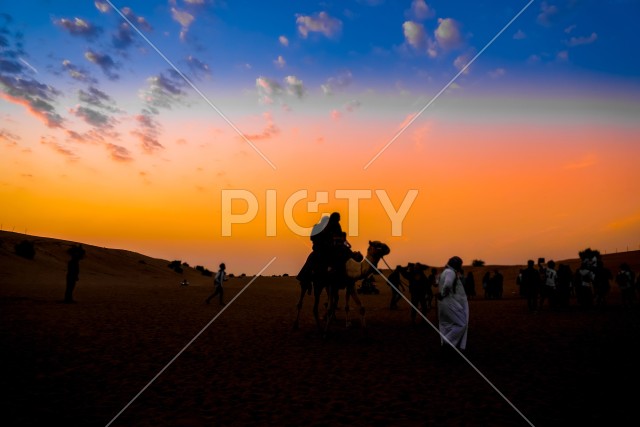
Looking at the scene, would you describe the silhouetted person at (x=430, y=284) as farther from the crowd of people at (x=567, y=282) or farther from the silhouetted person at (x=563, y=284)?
the silhouetted person at (x=563, y=284)

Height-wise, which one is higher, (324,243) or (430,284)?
(324,243)

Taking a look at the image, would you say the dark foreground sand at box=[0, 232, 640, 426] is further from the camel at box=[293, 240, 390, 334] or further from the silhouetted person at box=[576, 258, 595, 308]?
the silhouetted person at box=[576, 258, 595, 308]

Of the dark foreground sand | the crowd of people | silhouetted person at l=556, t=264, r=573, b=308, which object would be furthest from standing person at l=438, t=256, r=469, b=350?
silhouetted person at l=556, t=264, r=573, b=308

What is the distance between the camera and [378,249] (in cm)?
1381

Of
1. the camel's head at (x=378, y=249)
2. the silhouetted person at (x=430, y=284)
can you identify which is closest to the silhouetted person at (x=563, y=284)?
the silhouetted person at (x=430, y=284)

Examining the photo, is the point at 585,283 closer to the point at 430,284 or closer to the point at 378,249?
the point at 430,284

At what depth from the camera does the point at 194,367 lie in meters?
8.95

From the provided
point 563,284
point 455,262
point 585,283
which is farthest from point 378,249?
point 585,283

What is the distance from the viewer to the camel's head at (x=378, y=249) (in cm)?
1376

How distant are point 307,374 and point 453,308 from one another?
3.69m

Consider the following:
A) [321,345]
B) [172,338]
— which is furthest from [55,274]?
[321,345]

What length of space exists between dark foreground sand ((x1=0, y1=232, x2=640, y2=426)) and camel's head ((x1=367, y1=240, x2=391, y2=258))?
2390 millimetres

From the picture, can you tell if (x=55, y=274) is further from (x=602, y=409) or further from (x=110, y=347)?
(x=602, y=409)

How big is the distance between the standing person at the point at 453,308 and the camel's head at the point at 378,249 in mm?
3604
